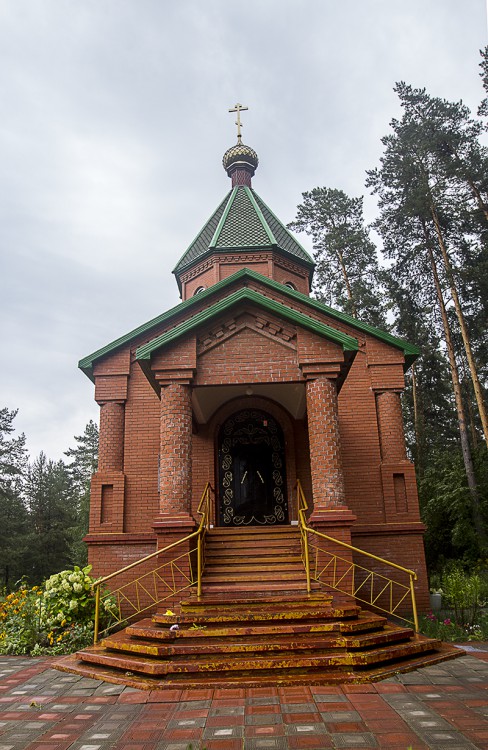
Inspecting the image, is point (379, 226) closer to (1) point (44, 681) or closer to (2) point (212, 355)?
(2) point (212, 355)

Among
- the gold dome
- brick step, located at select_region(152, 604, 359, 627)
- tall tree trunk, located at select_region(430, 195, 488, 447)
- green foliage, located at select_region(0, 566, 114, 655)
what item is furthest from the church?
the gold dome

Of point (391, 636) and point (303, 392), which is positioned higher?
point (303, 392)

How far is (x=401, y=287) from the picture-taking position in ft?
68.7

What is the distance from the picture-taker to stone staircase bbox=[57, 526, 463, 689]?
5.62 meters

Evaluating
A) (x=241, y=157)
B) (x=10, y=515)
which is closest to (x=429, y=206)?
(x=241, y=157)

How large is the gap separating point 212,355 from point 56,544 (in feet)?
104

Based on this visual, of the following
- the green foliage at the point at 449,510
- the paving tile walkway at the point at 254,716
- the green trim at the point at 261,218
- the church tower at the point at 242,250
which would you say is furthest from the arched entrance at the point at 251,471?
the green foliage at the point at 449,510

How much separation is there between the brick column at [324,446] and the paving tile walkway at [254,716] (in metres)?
2.80

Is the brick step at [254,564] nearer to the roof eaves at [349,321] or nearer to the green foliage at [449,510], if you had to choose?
the roof eaves at [349,321]

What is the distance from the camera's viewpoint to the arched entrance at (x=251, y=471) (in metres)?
11.4

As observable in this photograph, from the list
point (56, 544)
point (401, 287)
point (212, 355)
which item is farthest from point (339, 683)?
point (56, 544)

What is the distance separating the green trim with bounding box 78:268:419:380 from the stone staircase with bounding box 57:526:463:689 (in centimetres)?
569

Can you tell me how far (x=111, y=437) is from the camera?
11.0 m

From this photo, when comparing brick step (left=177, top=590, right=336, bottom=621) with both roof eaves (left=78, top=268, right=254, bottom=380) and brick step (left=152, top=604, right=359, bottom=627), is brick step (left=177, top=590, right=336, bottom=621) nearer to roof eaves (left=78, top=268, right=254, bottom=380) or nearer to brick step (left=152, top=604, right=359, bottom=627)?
brick step (left=152, top=604, right=359, bottom=627)
